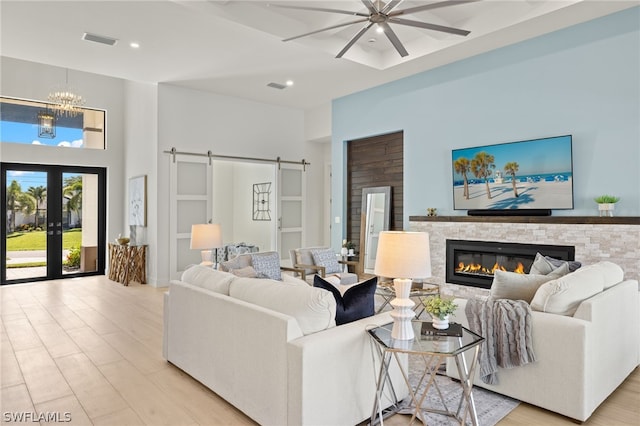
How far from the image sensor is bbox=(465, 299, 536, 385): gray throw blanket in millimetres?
2604

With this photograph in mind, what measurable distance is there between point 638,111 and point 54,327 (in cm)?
674

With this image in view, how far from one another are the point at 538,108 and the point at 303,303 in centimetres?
439

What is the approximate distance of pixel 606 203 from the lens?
4457 mm

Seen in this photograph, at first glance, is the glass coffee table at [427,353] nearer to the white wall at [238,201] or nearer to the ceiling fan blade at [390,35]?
the ceiling fan blade at [390,35]

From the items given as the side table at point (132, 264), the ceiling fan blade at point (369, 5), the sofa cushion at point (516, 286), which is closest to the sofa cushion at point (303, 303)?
the sofa cushion at point (516, 286)

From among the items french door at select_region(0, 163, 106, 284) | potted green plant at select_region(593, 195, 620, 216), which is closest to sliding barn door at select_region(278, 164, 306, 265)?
french door at select_region(0, 163, 106, 284)

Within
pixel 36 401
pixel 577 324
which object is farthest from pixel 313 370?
pixel 36 401

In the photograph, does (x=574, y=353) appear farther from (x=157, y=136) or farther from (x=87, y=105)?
(x=87, y=105)

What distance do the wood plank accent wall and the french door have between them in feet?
16.3

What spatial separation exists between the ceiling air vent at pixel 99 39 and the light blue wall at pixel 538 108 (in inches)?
163

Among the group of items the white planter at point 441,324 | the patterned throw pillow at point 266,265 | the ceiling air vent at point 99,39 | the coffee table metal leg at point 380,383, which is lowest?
the coffee table metal leg at point 380,383

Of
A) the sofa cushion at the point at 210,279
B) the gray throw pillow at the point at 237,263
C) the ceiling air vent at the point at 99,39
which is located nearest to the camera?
the sofa cushion at the point at 210,279

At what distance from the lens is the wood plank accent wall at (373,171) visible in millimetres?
6984

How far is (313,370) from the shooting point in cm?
211
